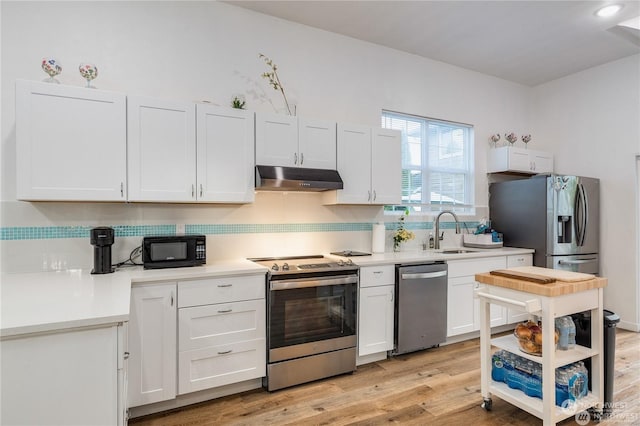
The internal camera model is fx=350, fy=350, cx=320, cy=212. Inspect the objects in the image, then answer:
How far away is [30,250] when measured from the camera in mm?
2430

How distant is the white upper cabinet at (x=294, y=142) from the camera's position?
287cm

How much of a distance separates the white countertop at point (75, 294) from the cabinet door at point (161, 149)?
58cm

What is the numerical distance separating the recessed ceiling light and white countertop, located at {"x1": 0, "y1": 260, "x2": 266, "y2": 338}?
3802 millimetres

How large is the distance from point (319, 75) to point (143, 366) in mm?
2916

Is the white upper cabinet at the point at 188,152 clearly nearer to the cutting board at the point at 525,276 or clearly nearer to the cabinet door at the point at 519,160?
the cutting board at the point at 525,276

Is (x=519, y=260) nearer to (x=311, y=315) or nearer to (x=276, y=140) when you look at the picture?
(x=311, y=315)

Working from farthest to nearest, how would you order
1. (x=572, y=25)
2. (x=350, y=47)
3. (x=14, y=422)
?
(x=350, y=47), (x=572, y=25), (x=14, y=422)

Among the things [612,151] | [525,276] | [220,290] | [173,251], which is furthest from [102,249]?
[612,151]

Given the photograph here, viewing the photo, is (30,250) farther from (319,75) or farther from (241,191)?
(319,75)

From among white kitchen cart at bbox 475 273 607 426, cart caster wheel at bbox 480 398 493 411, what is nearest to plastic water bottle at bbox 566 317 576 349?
white kitchen cart at bbox 475 273 607 426

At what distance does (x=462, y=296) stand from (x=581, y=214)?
184cm

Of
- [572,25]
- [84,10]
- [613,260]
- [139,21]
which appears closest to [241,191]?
[139,21]

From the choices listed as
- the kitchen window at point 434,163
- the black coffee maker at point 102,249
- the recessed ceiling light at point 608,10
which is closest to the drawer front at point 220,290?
the black coffee maker at point 102,249

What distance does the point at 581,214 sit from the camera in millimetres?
4043
